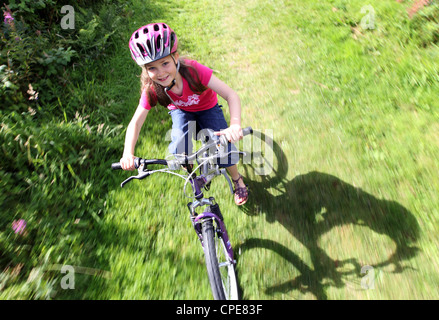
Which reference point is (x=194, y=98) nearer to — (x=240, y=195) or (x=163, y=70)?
(x=163, y=70)

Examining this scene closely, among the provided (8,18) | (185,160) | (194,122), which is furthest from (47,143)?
(185,160)

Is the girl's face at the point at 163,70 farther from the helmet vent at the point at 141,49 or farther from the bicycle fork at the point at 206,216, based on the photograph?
the bicycle fork at the point at 206,216

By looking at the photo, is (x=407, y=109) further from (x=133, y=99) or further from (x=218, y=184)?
(x=133, y=99)

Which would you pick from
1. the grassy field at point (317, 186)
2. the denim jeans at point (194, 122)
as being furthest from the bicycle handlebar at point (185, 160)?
the grassy field at point (317, 186)

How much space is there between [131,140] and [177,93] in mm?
837

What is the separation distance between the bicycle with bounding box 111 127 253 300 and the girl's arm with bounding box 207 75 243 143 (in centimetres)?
9

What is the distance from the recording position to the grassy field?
2.95 m

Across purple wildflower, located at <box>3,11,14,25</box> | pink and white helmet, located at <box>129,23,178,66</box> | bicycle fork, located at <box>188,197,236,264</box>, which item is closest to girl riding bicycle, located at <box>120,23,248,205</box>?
pink and white helmet, located at <box>129,23,178,66</box>

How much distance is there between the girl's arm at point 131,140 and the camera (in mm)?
2309

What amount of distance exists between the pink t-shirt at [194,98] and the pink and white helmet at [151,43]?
0.45m

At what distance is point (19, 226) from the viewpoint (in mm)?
3182

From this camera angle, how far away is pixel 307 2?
701 centimetres

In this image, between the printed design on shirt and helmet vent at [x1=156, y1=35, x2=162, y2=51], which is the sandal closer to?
the printed design on shirt

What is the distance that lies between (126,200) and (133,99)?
2.38 metres
